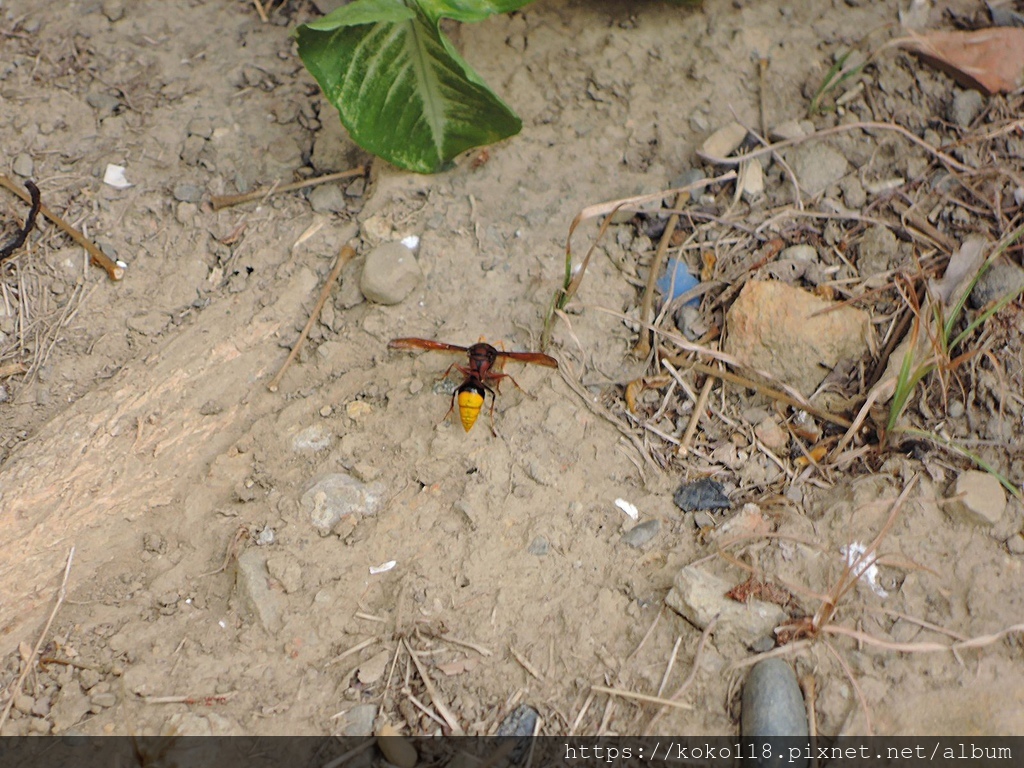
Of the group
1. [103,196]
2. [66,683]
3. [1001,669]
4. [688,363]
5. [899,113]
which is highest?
[899,113]

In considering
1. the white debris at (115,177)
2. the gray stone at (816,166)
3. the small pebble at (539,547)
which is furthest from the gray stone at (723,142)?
the white debris at (115,177)

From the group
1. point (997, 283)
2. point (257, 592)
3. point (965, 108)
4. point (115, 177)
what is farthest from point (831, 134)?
point (115, 177)

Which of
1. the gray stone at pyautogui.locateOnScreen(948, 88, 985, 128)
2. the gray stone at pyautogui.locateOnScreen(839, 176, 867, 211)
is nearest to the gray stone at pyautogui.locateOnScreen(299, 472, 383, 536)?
the gray stone at pyautogui.locateOnScreen(839, 176, 867, 211)

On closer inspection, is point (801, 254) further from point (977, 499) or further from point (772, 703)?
point (772, 703)

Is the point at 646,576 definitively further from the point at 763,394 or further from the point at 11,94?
the point at 11,94

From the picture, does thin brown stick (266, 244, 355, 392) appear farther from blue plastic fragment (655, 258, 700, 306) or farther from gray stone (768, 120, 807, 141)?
gray stone (768, 120, 807, 141)

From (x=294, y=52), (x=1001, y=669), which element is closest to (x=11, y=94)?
(x=294, y=52)
